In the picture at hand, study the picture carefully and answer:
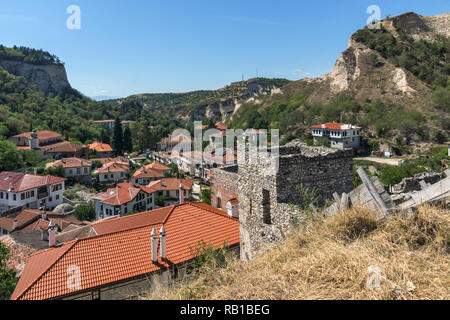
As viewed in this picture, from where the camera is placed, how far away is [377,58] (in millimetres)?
52031

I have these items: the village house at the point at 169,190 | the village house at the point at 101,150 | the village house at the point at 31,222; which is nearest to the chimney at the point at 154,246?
the village house at the point at 31,222

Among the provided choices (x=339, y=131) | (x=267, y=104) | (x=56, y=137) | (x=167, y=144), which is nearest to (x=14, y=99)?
(x=56, y=137)

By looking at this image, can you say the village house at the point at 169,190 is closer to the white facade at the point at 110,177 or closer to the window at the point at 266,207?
the white facade at the point at 110,177

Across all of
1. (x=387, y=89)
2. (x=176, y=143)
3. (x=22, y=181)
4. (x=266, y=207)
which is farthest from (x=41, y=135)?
(x=387, y=89)

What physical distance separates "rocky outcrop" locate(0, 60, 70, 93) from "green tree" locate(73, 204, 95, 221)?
7902 cm

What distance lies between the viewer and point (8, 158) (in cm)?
3741

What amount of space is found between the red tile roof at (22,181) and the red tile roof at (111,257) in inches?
1019

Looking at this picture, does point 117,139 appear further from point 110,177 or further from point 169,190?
point 169,190

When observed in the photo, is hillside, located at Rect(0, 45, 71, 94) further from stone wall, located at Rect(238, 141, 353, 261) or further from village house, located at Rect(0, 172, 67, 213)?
stone wall, located at Rect(238, 141, 353, 261)

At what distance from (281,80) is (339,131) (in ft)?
214

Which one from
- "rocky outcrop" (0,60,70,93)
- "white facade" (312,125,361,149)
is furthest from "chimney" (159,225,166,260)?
"rocky outcrop" (0,60,70,93)

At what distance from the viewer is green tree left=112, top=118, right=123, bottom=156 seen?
53375 millimetres

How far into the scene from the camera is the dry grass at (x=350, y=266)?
101 inches

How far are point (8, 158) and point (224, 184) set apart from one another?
1427 inches
